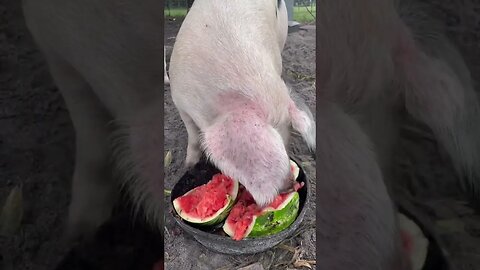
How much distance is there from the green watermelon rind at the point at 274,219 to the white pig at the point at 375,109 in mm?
32

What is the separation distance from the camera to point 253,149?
0.62 metres

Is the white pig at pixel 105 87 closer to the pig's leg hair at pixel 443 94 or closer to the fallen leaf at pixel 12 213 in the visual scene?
the fallen leaf at pixel 12 213

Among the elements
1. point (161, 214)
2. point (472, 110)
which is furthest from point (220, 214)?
→ point (472, 110)

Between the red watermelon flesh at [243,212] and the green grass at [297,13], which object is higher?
the green grass at [297,13]

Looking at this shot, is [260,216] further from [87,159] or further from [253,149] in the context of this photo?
[87,159]

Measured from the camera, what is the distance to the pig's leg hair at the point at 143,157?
0.64m

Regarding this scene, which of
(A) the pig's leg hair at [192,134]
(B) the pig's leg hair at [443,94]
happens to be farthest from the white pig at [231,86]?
(B) the pig's leg hair at [443,94]

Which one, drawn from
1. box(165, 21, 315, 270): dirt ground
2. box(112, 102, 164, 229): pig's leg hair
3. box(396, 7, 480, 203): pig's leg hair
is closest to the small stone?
box(165, 21, 315, 270): dirt ground

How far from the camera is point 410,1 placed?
0.62m

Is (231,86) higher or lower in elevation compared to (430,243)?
higher

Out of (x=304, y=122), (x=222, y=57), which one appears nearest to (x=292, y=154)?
(x=304, y=122)

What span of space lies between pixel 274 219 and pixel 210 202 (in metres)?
0.08

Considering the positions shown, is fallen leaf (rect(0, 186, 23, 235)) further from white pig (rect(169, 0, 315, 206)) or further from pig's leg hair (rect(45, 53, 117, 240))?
white pig (rect(169, 0, 315, 206))

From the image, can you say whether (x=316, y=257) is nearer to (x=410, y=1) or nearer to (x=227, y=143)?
(x=227, y=143)
